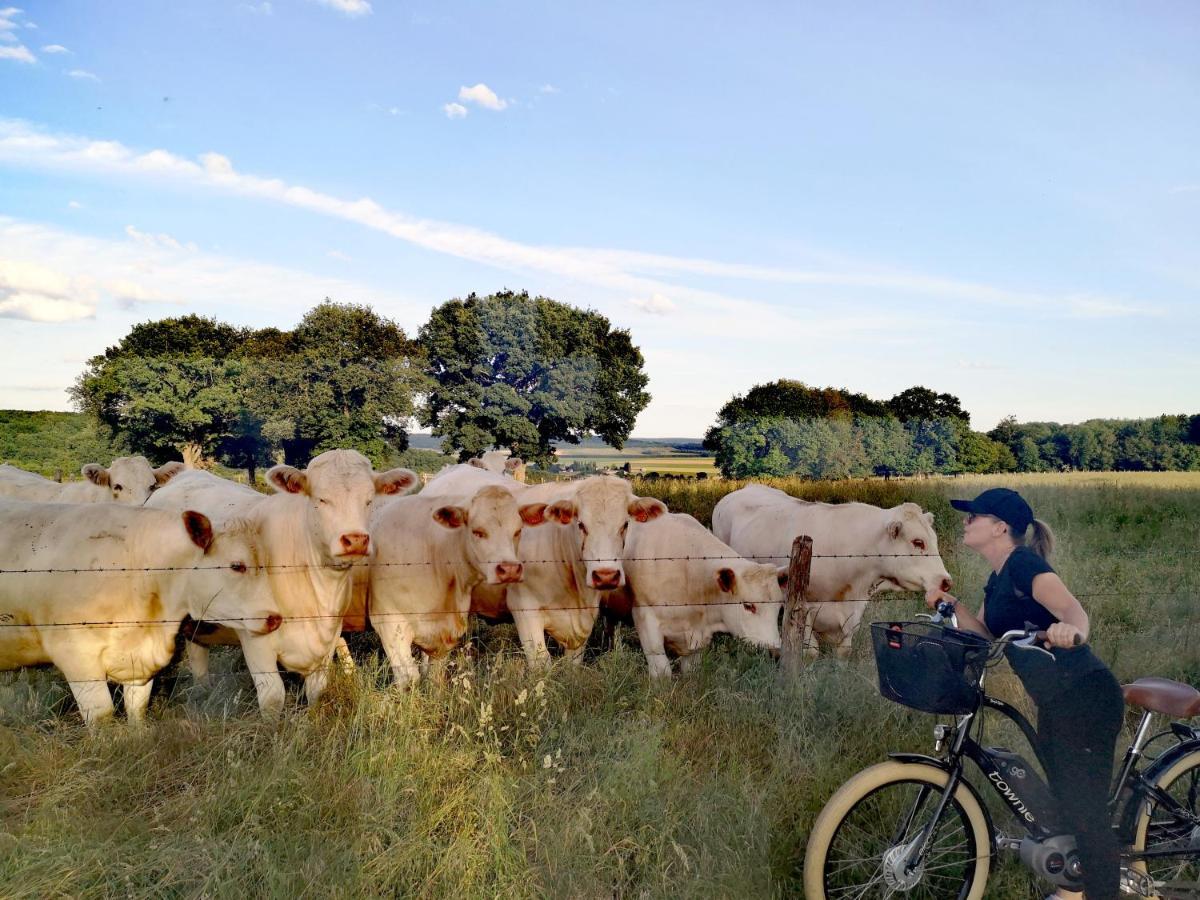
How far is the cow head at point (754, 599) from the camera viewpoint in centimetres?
750

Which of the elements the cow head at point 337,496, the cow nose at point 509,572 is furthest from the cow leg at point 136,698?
the cow nose at point 509,572

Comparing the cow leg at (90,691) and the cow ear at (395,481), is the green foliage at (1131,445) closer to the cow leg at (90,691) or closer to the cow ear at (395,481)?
the cow ear at (395,481)

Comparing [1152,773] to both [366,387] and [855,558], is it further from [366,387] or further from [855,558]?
[366,387]

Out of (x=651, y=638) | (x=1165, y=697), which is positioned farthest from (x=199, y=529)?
(x=1165, y=697)

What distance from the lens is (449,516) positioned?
7.10 meters

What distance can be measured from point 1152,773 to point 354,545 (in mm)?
4764

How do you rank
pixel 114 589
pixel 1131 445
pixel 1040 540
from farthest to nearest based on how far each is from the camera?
pixel 1131 445, pixel 114 589, pixel 1040 540

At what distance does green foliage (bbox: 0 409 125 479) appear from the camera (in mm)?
46188

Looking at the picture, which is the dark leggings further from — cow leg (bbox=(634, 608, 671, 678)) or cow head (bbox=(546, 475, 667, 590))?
cow leg (bbox=(634, 608, 671, 678))

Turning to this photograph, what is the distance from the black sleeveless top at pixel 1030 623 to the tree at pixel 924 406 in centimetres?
A: 5478

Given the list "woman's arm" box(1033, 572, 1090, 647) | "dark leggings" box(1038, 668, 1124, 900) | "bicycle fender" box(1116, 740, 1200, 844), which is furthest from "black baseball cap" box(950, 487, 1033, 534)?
"bicycle fender" box(1116, 740, 1200, 844)

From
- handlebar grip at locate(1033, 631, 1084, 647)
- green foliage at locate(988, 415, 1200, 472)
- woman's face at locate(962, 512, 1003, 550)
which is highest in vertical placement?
green foliage at locate(988, 415, 1200, 472)

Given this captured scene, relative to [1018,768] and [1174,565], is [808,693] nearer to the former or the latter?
[1018,768]

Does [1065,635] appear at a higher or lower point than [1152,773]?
higher
